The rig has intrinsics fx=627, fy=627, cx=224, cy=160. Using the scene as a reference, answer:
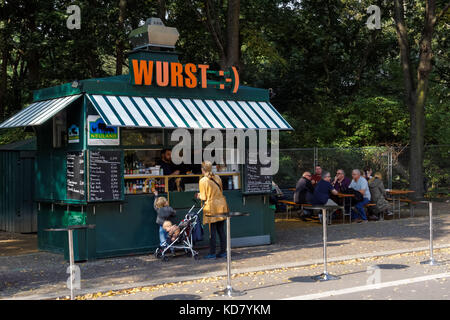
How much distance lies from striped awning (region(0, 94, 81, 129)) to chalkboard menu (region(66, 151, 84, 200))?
915mm

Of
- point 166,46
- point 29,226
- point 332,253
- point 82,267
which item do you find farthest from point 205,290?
point 29,226

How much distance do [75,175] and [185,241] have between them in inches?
96.4

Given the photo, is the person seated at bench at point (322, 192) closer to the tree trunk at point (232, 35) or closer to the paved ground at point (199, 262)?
the paved ground at point (199, 262)

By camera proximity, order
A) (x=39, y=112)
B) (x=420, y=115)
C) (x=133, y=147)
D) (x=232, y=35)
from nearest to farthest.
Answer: (x=39, y=112) < (x=133, y=147) < (x=232, y=35) < (x=420, y=115)

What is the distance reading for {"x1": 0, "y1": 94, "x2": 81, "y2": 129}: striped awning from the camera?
1156 centimetres

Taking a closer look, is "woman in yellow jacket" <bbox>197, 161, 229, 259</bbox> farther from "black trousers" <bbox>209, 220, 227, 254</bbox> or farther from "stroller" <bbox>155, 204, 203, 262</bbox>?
"stroller" <bbox>155, 204, 203, 262</bbox>

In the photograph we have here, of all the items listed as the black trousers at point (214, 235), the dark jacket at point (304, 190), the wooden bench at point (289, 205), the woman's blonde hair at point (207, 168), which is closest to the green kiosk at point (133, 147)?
the woman's blonde hair at point (207, 168)

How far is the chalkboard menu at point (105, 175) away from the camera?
38.5 feet

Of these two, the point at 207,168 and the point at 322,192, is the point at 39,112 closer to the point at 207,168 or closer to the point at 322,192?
the point at 207,168

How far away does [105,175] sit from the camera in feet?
39.1

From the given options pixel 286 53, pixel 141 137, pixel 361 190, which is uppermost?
pixel 286 53

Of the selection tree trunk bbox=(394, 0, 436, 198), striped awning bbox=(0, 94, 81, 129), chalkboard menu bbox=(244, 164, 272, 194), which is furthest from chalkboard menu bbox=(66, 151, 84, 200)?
tree trunk bbox=(394, 0, 436, 198)

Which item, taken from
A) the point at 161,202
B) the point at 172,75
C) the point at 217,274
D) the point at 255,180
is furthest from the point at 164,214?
the point at 172,75

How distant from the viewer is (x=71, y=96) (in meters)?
12.0
